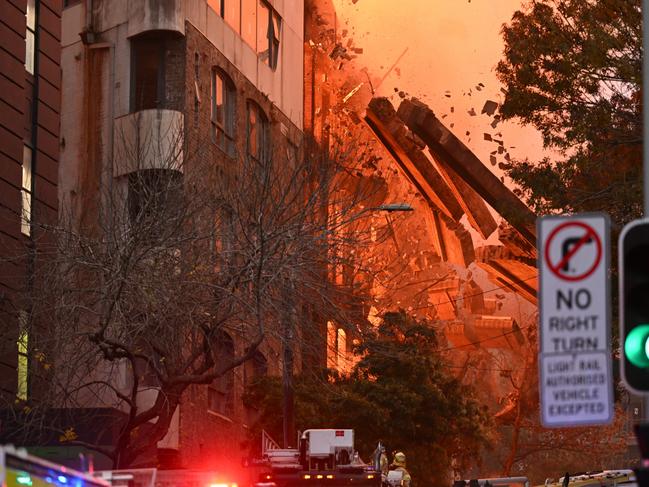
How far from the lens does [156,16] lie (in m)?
42.8

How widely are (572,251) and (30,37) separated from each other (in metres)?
28.0

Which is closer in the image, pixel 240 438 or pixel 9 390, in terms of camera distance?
pixel 9 390

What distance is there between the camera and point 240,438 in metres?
48.2

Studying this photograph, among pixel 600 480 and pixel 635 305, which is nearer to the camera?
pixel 635 305

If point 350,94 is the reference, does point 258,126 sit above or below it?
below

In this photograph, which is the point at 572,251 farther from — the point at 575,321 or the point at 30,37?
the point at 30,37

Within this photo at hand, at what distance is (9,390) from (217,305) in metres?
7.36

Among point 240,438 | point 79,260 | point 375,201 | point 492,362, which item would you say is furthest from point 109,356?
point 492,362

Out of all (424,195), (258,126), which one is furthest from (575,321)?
(424,195)

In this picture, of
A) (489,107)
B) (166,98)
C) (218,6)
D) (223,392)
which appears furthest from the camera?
(489,107)

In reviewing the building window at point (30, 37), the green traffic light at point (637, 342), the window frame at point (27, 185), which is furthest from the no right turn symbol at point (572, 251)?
the building window at point (30, 37)

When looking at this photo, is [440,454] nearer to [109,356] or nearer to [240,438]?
[240,438]

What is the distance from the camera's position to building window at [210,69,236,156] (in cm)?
4588

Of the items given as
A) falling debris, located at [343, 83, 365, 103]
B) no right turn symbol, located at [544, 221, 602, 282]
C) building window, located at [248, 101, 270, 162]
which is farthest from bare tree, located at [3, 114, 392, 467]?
falling debris, located at [343, 83, 365, 103]
